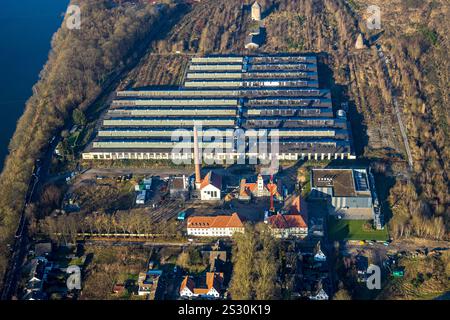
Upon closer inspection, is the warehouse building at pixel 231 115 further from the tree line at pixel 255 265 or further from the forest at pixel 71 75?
the tree line at pixel 255 265

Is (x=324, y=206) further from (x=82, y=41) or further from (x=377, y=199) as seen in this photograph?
(x=82, y=41)

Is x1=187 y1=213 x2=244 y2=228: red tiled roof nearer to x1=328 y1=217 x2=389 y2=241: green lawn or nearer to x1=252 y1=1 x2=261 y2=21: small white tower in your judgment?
x1=328 y1=217 x2=389 y2=241: green lawn

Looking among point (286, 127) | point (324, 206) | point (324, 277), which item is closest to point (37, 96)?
point (286, 127)

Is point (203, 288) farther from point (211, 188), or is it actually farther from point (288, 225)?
point (211, 188)

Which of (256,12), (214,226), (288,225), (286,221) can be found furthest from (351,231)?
(256,12)

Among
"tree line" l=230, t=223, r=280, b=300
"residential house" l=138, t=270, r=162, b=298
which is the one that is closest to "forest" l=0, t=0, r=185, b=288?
"residential house" l=138, t=270, r=162, b=298

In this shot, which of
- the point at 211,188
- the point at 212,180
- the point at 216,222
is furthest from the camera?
the point at 212,180

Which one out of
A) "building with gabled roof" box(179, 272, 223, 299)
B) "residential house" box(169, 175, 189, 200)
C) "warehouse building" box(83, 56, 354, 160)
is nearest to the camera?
"building with gabled roof" box(179, 272, 223, 299)
